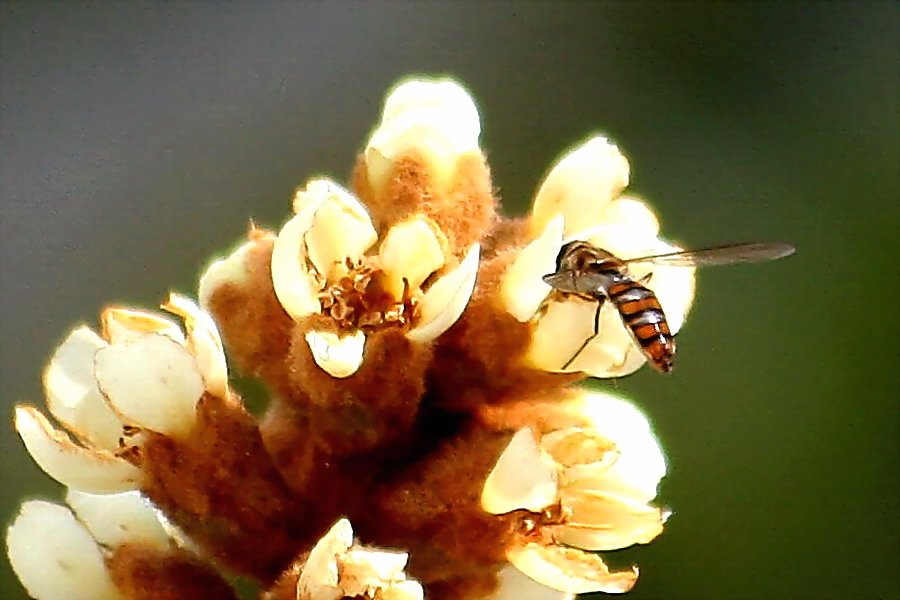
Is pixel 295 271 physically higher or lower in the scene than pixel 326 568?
higher

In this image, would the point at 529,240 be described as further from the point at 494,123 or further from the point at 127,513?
the point at 494,123

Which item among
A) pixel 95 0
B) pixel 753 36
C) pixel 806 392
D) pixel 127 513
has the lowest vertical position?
pixel 127 513

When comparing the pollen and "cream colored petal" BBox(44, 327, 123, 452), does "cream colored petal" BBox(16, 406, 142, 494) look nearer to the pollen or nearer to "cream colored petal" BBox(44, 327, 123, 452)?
"cream colored petal" BBox(44, 327, 123, 452)

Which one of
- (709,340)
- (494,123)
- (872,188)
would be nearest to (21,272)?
(494,123)

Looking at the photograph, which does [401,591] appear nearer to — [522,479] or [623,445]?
[522,479]

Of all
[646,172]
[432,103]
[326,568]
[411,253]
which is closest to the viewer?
[326,568]

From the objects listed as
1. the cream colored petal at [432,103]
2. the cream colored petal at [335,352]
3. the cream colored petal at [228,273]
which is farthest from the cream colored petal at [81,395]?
the cream colored petal at [432,103]

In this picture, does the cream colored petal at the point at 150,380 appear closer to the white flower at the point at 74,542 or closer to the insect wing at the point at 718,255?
the white flower at the point at 74,542

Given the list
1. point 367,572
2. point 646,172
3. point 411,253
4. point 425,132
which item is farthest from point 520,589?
point 646,172
